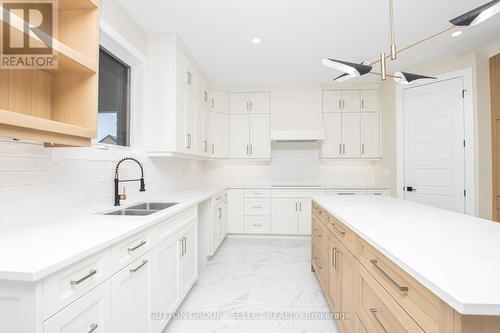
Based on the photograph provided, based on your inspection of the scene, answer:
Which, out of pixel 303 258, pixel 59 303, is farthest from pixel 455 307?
pixel 303 258

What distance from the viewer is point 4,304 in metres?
0.77

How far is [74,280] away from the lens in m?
0.89

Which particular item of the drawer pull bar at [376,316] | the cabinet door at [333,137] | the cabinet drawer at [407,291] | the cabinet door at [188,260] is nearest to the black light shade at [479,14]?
the cabinet drawer at [407,291]

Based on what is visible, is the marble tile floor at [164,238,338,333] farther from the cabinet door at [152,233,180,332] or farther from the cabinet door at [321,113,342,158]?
the cabinet door at [321,113,342,158]

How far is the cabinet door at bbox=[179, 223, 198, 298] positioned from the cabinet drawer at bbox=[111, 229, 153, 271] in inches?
25.0

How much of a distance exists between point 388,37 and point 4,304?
3.51 meters

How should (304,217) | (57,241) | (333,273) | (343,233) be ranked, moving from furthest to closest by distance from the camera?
1. (304,217)
2. (333,273)
3. (343,233)
4. (57,241)

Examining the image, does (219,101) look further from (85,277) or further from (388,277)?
(388,277)

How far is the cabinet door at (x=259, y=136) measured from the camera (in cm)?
428

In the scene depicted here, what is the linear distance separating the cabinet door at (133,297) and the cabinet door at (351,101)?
3897 millimetres

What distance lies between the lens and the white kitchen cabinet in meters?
4.30

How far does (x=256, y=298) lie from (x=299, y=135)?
8.78ft

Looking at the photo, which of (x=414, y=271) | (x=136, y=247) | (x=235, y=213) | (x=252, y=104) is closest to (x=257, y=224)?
(x=235, y=213)

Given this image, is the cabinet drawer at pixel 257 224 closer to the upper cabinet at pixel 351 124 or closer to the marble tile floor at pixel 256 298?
the marble tile floor at pixel 256 298
